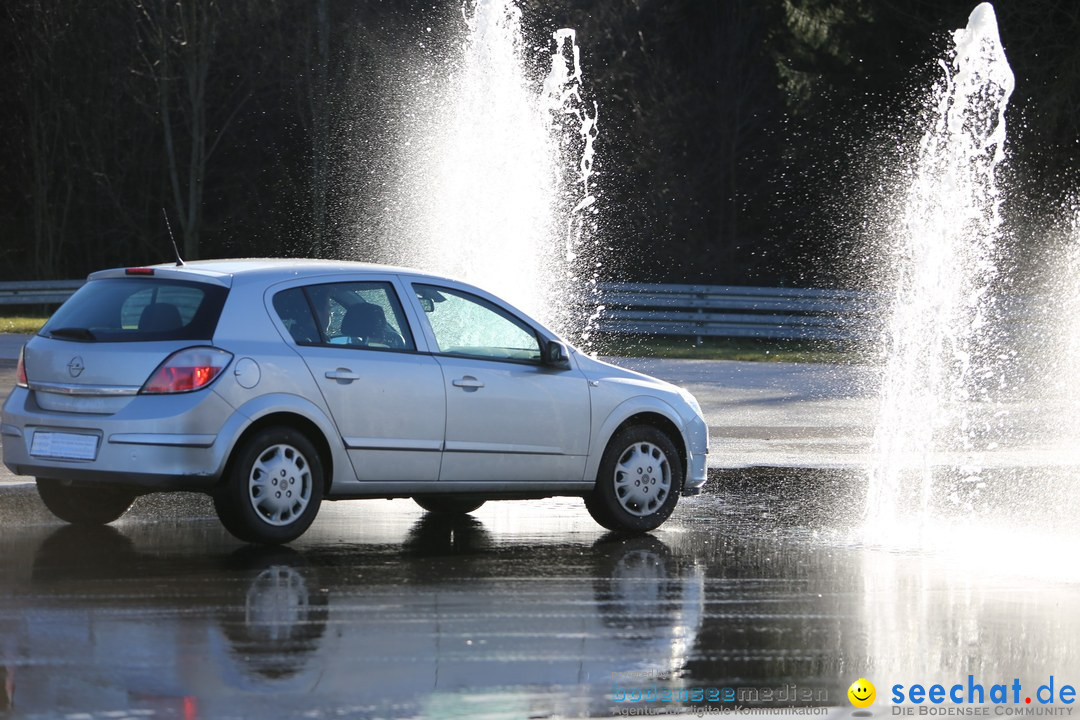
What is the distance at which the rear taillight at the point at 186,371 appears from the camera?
29.9 feet

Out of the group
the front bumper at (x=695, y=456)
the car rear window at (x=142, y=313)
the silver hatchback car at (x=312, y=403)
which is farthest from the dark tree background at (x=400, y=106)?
the car rear window at (x=142, y=313)

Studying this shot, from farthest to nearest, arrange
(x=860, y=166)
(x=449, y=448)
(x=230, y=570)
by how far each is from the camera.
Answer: (x=860, y=166) → (x=449, y=448) → (x=230, y=570)

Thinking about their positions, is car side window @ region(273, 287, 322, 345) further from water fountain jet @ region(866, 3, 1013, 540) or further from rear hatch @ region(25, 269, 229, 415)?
water fountain jet @ region(866, 3, 1013, 540)

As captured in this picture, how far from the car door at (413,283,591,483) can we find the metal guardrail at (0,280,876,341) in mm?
21353

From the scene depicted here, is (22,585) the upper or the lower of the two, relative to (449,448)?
lower

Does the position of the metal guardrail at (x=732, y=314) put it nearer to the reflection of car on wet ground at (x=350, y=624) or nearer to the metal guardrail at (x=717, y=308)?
the metal guardrail at (x=717, y=308)

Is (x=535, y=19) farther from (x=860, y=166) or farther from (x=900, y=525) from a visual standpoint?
(x=900, y=525)

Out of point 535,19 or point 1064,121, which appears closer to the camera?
point 1064,121

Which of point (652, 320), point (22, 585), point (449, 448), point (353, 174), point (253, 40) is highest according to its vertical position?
point (253, 40)

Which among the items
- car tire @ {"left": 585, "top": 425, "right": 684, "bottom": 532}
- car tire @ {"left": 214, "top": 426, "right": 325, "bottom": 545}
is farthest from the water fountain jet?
car tire @ {"left": 214, "top": 426, "right": 325, "bottom": 545}

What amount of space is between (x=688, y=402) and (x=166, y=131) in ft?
99.7

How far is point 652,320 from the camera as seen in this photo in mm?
32344

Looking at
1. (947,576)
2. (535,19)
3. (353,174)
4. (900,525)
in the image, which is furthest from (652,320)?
(947,576)

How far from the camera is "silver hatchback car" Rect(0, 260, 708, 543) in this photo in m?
9.14
